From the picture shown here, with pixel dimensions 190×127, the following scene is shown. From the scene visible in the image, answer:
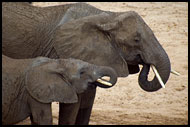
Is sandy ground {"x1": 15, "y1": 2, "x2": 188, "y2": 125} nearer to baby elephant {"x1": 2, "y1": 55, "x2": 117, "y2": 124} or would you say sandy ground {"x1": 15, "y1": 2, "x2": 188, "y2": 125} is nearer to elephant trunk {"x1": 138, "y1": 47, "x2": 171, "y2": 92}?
elephant trunk {"x1": 138, "y1": 47, "x2": 171, "y2": 92}

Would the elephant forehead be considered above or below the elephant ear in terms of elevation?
above

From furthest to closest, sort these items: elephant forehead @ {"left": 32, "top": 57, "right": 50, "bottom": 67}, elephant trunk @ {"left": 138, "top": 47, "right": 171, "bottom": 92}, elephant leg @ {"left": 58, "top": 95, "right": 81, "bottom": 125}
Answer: elephant trunk @ {"left": 138, "top": 47, "right": 171, "bottom": 92} → elephant leg @ {"left": 58, "top": 95, "right": 81, "bottom": 125} → elephant forehead @ {"left": 32, "top": 57, "right": 50, "bottom": 67}

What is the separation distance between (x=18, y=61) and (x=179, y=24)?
6.21m

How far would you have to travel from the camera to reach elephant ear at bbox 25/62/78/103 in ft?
22.6

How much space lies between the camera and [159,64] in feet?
24.8

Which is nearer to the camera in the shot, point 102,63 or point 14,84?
point 14,84

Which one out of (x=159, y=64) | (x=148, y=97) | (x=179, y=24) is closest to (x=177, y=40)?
(x=179, y=24)

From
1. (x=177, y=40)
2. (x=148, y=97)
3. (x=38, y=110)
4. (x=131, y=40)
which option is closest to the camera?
(x=38, y=110)

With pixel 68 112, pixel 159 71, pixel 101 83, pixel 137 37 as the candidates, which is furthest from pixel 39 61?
pixel 159 71

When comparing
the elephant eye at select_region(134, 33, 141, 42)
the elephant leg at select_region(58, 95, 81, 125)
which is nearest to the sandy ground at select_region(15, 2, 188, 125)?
the elephant leg at select_region(58, 95, 81, 125)

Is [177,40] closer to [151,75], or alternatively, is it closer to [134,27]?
[151,75]

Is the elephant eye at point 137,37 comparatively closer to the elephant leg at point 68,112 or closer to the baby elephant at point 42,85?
the baby elephant at point 42,85

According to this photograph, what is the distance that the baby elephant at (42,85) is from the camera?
22.6 ft

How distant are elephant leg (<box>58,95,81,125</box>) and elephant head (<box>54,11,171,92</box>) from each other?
0.41 m
